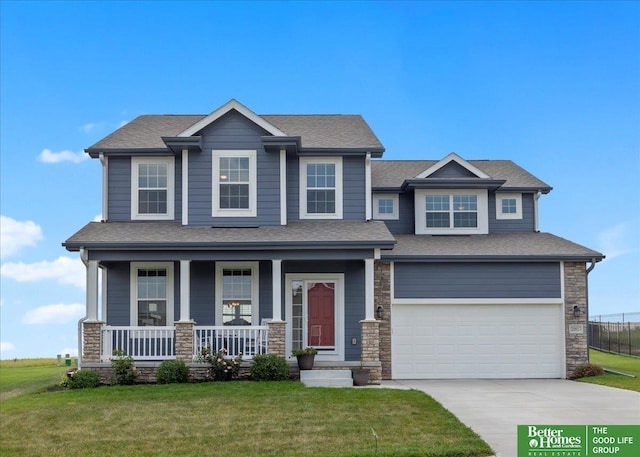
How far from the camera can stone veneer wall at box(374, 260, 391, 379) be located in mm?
20641

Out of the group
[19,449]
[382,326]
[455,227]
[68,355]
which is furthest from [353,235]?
[68,355]

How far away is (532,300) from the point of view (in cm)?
2108

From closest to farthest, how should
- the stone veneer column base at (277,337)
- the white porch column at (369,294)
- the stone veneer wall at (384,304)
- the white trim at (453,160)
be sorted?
the stone veneer column base at (277,337)
the white porch column at (369,294)
the stone veneer wall at (384,304)
the white trim at (453,160)

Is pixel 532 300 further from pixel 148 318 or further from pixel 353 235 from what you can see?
pixel 148 318

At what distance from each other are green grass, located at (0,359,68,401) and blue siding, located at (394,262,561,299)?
10147 mm

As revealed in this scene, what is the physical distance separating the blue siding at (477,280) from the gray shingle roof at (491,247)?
345mm

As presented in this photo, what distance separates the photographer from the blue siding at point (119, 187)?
21.0 metres

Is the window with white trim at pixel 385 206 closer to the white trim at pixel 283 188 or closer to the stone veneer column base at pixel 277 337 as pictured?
the white trim at pixel 283 188

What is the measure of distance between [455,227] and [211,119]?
825 cm

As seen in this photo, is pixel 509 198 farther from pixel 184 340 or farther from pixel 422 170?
pixel 184 340

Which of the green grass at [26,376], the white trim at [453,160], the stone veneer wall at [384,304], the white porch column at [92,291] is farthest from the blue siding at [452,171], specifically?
the green grass at [26,376]

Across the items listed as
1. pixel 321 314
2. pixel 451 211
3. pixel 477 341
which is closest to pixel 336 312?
pixel 321 314

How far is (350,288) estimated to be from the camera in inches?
810

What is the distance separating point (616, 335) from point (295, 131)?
1653 centimetres
